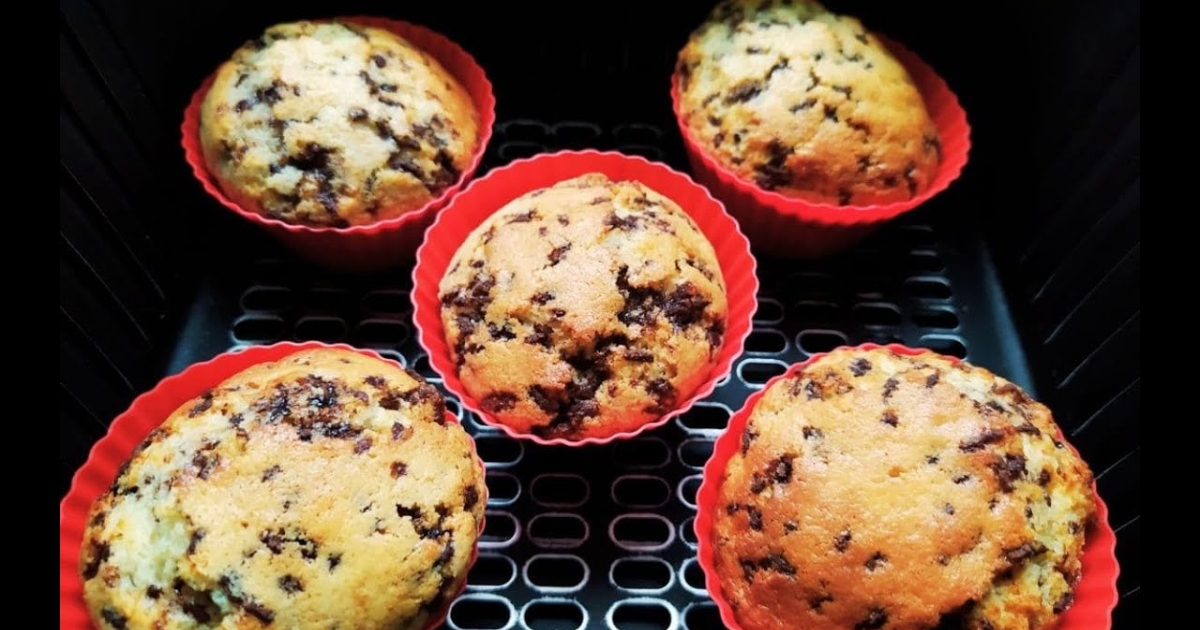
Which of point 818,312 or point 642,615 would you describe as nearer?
point 642,615

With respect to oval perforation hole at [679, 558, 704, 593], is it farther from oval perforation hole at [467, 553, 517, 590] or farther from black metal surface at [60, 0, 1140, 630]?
oval perforation hole at [467, 553, 517, 590]

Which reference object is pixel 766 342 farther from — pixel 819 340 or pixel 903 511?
pixel 903 511

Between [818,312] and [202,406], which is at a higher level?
[818,312]

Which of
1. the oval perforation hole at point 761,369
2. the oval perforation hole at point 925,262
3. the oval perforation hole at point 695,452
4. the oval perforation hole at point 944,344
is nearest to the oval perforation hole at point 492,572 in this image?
the oval perforation hole at point 695,452

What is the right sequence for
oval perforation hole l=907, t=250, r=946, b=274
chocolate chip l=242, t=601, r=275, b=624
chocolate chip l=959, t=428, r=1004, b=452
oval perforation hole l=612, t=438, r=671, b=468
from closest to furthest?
chocolate chip l=242, t=601, r=275, b=624 → chocolate chip l=959, t=428, r=1004, b=452 → oval perforation hole l=612, t=438, r=671, b=468 → oval perforation hole l=907, t=250, r=946, b=274

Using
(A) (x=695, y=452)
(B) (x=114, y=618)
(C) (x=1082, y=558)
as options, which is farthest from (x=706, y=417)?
(B) (x=114, y=618)

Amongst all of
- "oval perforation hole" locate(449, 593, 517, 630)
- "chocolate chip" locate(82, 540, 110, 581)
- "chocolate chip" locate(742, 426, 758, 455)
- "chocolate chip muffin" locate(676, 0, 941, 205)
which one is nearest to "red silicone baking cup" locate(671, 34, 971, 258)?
"chocolate chip muffin" locate(676, 0, 941, 205)
